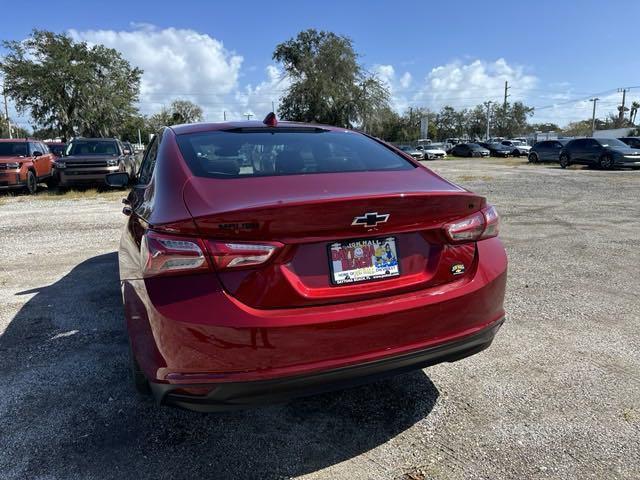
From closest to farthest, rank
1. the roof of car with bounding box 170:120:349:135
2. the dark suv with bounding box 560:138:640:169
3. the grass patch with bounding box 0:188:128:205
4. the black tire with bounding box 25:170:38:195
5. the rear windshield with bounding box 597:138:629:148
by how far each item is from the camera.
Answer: the roof of car with bounding box 170:120:349:135 < the grass patch with bounding box 0:188:128:205 < the black tire with bounding box 25:170:38:195 < the dark suv with bounding box 560:138:640:169 < the rear windshield with bounding box 597:138:629:148

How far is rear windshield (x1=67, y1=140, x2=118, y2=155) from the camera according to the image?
1495 centimetres

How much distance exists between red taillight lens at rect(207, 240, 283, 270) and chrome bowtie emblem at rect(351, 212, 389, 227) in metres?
0.41

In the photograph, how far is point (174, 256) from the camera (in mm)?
1956

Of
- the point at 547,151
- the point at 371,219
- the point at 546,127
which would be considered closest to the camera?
the point at 371,219

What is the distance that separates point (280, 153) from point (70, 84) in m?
42.7

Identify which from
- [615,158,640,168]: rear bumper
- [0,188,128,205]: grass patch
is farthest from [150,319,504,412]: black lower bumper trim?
[615,158,640,168]: rear bumper

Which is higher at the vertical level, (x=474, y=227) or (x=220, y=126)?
(x=220, y=126)

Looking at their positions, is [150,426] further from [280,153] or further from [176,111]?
[176,111]

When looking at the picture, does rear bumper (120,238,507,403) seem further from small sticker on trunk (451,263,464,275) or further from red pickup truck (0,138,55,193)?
red pickup truck (0,138,55,193)

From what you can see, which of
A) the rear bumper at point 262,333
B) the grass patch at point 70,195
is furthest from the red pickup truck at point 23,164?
the rear bumper at point 262,333

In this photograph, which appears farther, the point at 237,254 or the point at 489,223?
the point at 489,223

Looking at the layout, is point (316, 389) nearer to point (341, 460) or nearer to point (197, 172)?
point (341, 460)

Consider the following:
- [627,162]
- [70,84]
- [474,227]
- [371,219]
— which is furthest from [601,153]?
[70,84]

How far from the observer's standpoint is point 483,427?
2.56 meters
